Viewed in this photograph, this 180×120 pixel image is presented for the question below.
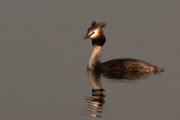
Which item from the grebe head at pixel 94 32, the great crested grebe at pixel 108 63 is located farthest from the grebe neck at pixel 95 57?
the grebe head at pixel 94 32

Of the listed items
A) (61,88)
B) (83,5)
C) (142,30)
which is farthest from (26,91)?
(83,5)

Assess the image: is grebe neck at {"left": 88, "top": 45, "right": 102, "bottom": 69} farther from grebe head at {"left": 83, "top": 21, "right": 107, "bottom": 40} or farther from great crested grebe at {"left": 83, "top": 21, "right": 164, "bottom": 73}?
grebe head at {"left": 83, "top": 21, "right": 107, "bottom": 40}

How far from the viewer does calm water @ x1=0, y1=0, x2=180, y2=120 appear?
59.1ft

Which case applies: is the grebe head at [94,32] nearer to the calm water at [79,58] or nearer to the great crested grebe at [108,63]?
the great crested grebe at [108,63]

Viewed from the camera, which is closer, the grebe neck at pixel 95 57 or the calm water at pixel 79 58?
the calm water at pixel 79 58

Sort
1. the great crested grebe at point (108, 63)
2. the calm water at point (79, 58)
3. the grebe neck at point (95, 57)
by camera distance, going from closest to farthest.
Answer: the calm water at point (79, 58), the great crested grebe at point (108, 63), the grebe neck at point (95, 57)

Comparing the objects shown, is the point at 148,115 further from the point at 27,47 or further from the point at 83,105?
the point at 27,47

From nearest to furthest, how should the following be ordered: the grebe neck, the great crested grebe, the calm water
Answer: the calm water → the great crested grebe → the grebe neck

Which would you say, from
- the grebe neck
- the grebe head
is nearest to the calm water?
the grebe neck

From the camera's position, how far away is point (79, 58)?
966 inches

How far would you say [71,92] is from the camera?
19.8 m

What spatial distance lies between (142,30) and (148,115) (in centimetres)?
1144

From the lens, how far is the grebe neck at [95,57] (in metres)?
23.5

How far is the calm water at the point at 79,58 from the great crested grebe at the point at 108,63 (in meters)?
0.46
